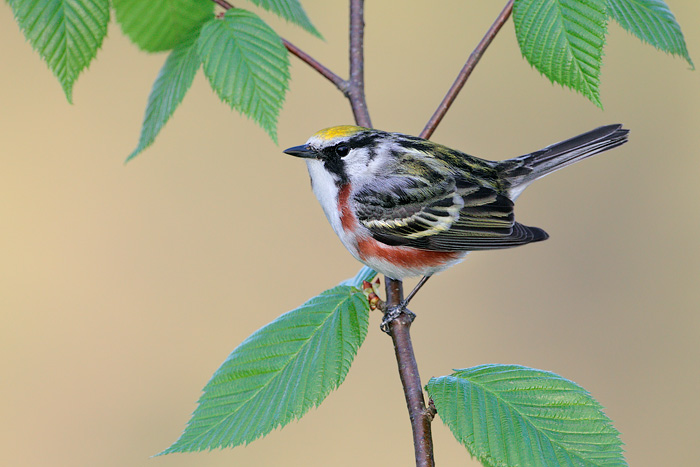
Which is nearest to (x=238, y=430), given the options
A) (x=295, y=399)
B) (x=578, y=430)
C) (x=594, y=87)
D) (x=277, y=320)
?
(x=295, y=399)

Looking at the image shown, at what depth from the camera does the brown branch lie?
4.38 feet

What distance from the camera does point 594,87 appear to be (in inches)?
62.7

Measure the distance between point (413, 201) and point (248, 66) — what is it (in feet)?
2.64

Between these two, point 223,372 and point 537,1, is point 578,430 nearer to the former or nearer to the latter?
point 223,372

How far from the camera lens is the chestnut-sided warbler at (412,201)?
2152mm

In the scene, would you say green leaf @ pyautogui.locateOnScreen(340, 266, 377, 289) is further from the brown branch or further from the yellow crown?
the yellow crown

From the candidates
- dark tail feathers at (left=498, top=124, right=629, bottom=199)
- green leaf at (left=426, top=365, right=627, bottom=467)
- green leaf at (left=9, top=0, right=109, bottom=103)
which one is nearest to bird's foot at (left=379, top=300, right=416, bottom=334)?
green leaf at (left=426, top=365, right=627, bottom=467)

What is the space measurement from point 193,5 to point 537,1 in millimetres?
1006

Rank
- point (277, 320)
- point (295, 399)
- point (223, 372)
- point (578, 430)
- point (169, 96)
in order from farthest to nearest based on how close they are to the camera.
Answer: point (169, 96) → point (277, 320) → point (223, 372) → point (295, 399) → point (578, 430)

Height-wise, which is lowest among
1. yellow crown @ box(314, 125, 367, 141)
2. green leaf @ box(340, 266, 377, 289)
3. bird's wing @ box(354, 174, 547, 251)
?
green leaf @ box(340, 266, 377, 289)

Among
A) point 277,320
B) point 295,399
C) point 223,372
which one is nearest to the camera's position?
point 295,399

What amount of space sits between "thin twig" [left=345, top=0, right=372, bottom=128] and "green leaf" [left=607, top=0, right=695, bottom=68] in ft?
2.35

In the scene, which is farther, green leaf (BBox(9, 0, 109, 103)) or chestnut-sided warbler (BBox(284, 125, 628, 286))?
chestnut-sided warbler (BBox(284, 125, 628, 286))

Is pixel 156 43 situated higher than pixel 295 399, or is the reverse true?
pixel 156 43
